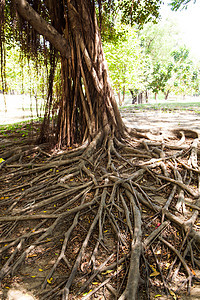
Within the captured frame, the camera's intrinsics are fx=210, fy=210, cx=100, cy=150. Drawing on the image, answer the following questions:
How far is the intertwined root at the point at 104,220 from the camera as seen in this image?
6.34 feet

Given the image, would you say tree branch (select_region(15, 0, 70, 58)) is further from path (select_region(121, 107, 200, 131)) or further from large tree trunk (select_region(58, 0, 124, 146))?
path (select_region(121, 107, 200, 131))

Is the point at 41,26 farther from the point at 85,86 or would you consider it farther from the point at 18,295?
the point at 18,295

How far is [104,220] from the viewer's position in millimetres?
2629

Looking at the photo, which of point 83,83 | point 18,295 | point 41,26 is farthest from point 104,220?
point 41,26

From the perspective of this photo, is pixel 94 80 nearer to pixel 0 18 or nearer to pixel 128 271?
pixel 0 18

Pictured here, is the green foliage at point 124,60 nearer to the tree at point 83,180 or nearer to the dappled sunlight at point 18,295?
the tree at point 83,180

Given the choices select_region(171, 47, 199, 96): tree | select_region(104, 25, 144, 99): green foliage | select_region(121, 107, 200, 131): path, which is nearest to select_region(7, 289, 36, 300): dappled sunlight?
select_region(121, 107, 200, 131): path

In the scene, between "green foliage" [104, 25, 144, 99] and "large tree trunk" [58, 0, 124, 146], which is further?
"green foliage" [104, 25, 144, 99]

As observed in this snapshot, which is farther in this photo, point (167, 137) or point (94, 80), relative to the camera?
point (167, 137)

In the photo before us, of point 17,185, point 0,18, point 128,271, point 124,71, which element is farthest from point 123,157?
point 124,71

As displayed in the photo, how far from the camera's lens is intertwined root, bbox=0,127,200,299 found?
1.93 meters

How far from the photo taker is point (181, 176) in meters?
3.37

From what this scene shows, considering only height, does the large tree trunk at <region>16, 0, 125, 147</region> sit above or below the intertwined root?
above

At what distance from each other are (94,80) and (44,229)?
279 centimetres
